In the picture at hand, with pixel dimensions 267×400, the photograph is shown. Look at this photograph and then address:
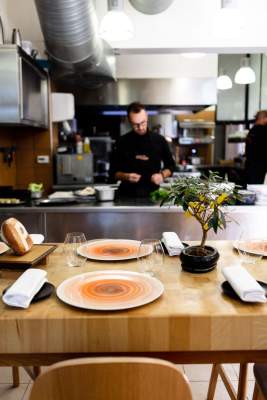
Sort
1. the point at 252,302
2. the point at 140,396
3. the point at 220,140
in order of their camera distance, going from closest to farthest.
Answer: the point at 140,396, the point at 252,302, the point at 220,140

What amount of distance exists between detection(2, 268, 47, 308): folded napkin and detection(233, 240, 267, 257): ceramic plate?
2.95ft

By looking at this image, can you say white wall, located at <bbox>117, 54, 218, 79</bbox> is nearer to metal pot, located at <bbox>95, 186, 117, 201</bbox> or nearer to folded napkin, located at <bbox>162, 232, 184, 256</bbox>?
metal pot, located at <bbox>95, 186, 117, 201</bbox>

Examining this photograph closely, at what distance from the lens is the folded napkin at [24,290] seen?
1.23 metres

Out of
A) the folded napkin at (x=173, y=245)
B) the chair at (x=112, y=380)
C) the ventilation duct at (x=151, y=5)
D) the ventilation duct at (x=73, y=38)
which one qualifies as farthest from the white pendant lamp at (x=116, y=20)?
the chair at (x=112, y=380)

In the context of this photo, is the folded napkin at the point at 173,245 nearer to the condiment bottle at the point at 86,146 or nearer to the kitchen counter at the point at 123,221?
the kitchen counter at the point at 123,221

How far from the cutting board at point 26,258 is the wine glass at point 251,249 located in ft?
2.68

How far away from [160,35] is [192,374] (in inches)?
112

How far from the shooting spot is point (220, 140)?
26.8 feet

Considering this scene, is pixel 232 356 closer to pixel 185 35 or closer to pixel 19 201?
pixel 19 201

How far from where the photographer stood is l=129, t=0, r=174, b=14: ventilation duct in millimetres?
3479

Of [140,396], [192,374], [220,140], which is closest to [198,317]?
[140,396]

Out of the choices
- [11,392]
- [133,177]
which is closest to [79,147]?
[133,177]

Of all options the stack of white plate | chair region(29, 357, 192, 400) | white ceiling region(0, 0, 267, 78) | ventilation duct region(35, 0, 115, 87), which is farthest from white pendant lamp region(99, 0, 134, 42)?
chair region(29, 357, 192, 400)

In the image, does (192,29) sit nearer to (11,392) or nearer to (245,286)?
(245,286)
